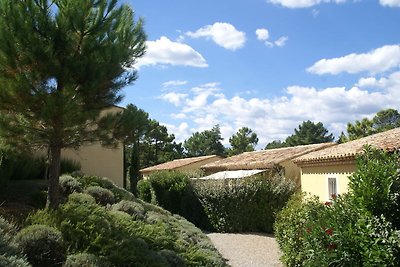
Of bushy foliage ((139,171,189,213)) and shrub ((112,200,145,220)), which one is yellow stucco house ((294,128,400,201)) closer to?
bushy foliage ((139,171,189,213))

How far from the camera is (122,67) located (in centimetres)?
904

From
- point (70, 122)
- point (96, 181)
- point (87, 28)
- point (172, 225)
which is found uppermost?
point (87, 28)

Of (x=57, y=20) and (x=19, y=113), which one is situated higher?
(x=57, y=20)

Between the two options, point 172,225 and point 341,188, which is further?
point 341,188

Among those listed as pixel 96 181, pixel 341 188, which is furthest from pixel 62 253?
pixel 341 188

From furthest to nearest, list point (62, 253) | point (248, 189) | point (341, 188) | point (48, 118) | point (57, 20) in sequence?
1. point (248, 189)
2. point (341, 188)
3. point (57, 20)
4. point (48, 118)
5. point (62, 253)

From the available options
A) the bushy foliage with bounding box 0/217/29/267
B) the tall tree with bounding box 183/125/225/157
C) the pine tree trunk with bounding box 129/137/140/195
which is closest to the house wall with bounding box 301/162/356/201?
the bushy foliage with bounding box 0/217/29/267

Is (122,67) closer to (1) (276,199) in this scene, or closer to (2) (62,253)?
(2) (62,253)

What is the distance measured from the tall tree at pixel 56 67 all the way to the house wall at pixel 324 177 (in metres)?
9.42

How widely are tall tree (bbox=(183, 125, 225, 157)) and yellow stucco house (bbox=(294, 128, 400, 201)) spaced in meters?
56.0

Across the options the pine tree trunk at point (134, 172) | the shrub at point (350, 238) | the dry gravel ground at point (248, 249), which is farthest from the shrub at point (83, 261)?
the pine tree trunk at point (134, 172)

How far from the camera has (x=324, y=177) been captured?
17250 mm

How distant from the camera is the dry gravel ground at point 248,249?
11523mm

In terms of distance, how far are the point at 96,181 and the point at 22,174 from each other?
2.18 meters
